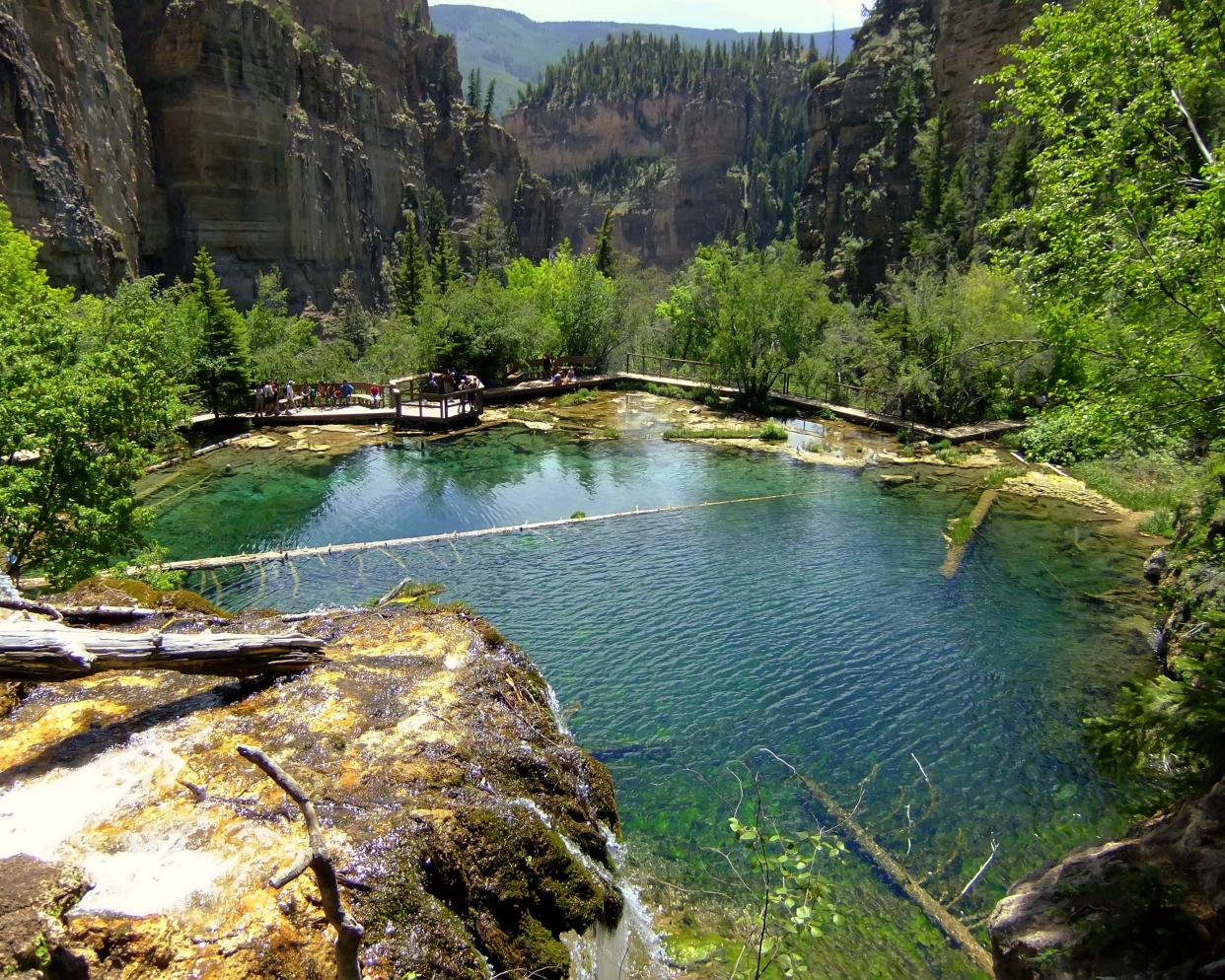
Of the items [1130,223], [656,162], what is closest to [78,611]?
[1130,223]

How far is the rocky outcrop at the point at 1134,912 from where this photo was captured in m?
4.72

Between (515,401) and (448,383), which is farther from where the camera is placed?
(515,401)

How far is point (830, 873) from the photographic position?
7.88 metres

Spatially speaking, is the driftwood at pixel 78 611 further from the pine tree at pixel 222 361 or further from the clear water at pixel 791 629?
the pine tree at pixel 222 361

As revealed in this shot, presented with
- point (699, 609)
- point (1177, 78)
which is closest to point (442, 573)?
point (699, 609)

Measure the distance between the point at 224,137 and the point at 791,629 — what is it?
60.0 m

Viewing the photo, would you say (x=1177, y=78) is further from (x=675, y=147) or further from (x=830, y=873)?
(x=675, y=147)

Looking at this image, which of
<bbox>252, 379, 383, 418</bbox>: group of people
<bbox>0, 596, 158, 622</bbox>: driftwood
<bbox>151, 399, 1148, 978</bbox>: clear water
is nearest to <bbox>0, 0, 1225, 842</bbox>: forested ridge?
<bbox>252, 379, 383, 418</bbox>: group of people

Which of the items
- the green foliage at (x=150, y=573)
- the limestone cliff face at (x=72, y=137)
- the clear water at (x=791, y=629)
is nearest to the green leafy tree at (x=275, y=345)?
the clear water at (x=791, y=629)

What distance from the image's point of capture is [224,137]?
55.8m

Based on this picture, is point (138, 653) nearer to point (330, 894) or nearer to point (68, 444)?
point (330, 894)

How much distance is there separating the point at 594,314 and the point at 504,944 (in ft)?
118

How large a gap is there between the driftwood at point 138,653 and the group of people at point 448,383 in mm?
24500

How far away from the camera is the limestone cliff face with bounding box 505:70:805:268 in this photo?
135250 millimetres
